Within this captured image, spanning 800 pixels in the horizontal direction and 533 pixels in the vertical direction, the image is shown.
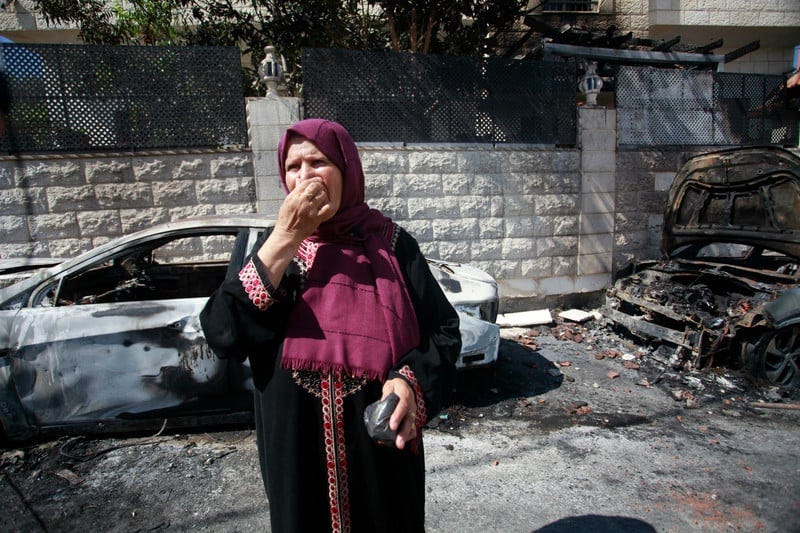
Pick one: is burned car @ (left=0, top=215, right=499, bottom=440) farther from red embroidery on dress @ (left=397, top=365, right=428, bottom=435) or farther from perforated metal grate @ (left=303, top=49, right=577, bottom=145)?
perforated metal grate @ (left=303, top=49, right=577, bottom=145)

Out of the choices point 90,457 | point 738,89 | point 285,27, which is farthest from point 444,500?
point 738,89

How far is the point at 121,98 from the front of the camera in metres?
5.61

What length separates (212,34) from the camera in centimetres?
744

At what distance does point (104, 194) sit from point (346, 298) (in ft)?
18.1

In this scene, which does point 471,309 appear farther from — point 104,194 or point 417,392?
point 104,194

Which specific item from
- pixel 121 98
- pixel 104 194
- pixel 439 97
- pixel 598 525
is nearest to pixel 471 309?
pixel 598 525

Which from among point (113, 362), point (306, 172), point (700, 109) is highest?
point (700, 109)

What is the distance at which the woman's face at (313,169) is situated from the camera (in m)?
1.38

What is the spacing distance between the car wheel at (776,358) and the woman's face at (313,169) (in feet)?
15.2

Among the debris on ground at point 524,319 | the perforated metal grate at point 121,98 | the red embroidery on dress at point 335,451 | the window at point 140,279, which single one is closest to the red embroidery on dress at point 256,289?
the red embroidery on dress at point 335,451

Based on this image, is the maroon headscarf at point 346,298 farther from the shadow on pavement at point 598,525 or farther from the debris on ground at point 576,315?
the debris on ground at point 576,315

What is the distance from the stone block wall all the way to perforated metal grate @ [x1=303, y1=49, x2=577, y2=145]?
4.72ft

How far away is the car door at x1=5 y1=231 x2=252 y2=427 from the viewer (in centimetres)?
318

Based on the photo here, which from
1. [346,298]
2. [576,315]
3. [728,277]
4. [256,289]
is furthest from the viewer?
→ [576,315]
